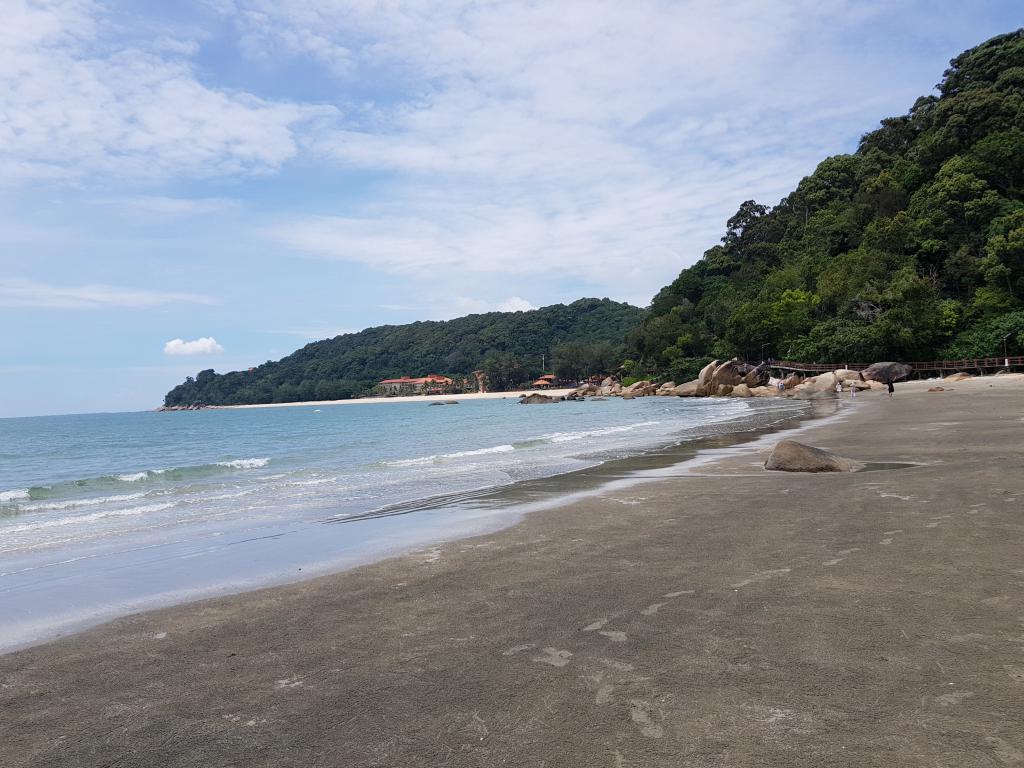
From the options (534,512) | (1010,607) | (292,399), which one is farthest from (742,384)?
(292,399)

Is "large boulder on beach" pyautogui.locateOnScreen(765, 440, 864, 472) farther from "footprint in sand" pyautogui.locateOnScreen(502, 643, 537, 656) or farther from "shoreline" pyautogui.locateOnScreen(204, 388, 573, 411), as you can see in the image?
"shoreline" pyautogui.locateOnScreen(204, 388, 573, 411)

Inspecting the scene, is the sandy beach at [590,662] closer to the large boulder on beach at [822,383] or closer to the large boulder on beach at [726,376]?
the large boulder on beach at [822,383]

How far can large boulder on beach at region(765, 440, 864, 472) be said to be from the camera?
40.4 feet

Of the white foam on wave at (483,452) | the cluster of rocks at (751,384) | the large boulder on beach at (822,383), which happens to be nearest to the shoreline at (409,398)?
the cluster of rocks at (751,384)

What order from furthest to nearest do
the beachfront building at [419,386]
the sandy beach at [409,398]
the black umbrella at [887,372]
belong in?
the beachfront building at [419,386] → the sandy beach at [409,398] → the black umbrella at [887,372]

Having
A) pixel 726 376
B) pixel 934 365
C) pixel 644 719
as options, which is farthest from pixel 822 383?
pixel 644 719

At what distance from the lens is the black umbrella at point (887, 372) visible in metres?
59.7

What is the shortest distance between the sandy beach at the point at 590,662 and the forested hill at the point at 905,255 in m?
64.0

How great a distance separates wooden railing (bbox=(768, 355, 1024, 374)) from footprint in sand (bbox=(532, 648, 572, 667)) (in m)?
64.7

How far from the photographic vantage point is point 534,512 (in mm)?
10594

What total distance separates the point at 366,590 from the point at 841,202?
362 feet

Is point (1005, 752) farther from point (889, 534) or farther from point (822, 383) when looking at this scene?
point (822, 383)

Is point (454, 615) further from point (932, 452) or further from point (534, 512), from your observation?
point (932, 452)

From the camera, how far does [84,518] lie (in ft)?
45.7
